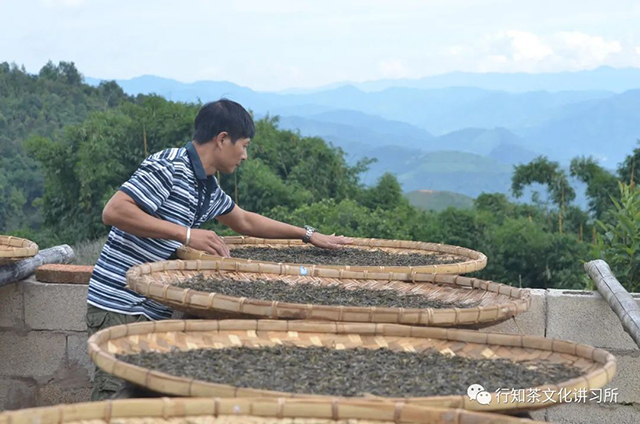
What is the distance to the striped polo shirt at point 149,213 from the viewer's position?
3.18 metres

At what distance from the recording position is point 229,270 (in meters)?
3.26

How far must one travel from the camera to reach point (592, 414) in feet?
13.0

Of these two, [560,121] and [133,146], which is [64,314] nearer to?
[133,146]

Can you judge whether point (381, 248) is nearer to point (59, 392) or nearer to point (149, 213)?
point (149, 213)

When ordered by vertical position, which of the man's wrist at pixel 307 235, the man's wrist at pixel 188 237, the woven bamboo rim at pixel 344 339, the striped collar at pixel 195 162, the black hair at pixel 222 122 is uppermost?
the black hair at pixel 222 122

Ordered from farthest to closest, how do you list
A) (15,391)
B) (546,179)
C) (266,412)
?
(546,179), (15,391), (266,412)

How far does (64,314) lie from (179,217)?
4.08 ft

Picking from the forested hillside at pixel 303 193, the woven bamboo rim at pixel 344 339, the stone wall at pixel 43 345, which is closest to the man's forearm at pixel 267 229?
the stone wall at pixel 43 345

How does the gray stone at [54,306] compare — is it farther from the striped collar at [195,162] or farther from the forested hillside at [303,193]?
the forested hillside at [303,193]

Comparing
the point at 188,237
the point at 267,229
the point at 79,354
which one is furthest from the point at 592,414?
the point at 79,354

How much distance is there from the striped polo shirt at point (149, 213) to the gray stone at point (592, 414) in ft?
5.98

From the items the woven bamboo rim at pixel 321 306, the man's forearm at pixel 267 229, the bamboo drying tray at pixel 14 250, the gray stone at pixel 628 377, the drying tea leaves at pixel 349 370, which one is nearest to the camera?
the drying tea leaves at pixel 349 370

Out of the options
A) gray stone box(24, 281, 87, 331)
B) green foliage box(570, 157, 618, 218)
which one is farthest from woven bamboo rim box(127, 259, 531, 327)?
green foliage box(570, 157, 618, 218)

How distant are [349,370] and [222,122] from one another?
1.43m
